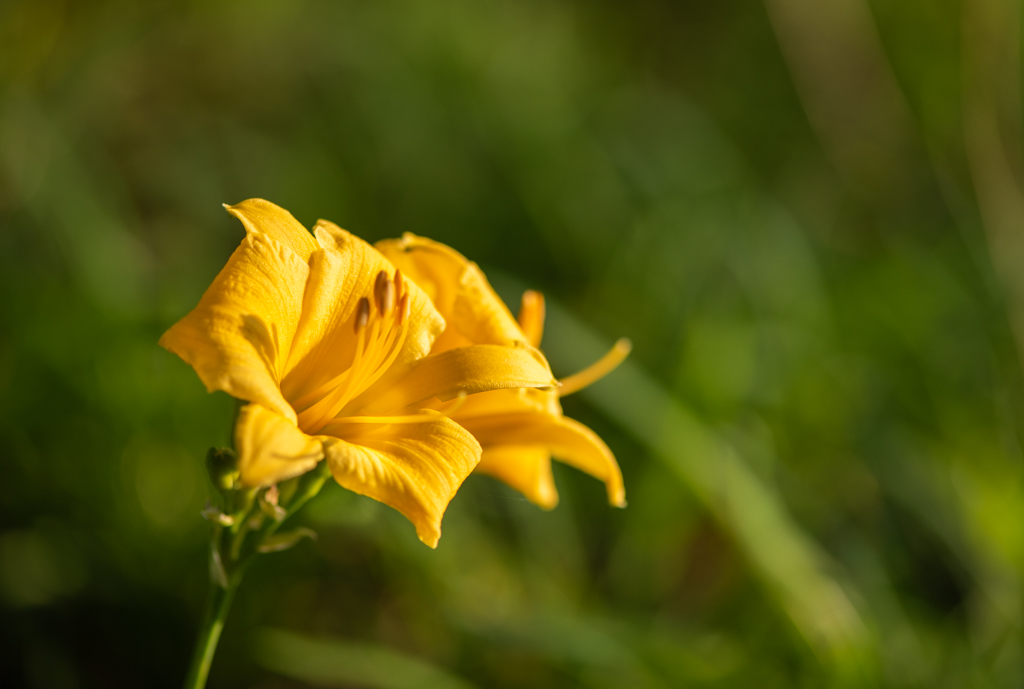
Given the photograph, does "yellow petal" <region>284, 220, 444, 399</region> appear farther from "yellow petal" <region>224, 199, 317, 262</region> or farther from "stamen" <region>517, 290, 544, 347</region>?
"stamen" <region>517, 290, 544, 347</region>

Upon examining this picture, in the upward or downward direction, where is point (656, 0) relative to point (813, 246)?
upward

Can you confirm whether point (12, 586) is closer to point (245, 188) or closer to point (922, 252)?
point (245, 188)

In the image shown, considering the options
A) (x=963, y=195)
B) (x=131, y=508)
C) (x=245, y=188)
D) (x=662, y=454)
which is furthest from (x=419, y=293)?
(x=963, y=195)

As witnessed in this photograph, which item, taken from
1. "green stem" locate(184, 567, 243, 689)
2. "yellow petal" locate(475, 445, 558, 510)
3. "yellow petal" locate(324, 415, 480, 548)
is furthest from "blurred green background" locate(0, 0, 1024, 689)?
"yellow petal" locate(324, 415, 480, 548)

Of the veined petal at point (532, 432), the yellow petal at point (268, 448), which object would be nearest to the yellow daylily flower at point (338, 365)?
the yellow petal at point (268, 448)

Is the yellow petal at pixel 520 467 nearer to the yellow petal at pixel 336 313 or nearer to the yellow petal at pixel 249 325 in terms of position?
the yellow petal at pixel 336 313

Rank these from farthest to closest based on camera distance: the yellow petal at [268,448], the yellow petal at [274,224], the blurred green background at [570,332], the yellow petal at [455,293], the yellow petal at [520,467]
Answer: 1. the blurred green background at [570,332]
2. the yellow petal at [520,467]
3. the yellow petal at [455,293]
4. the yellow petal at [274,224]
5. the yellow petal at [268,448]
